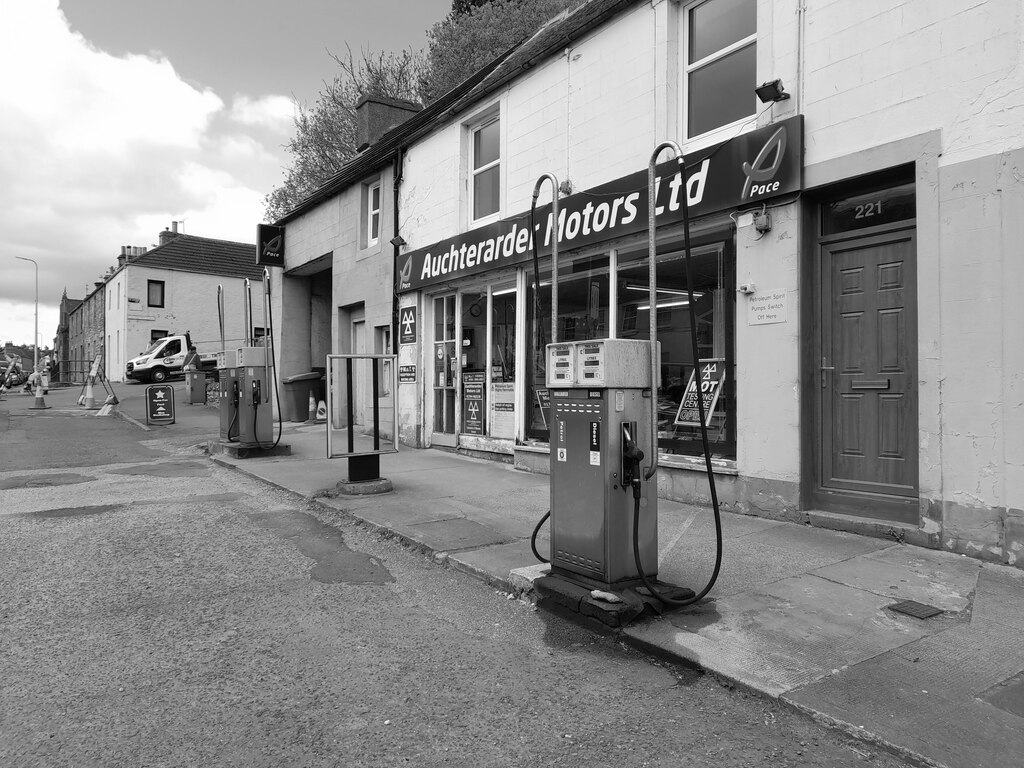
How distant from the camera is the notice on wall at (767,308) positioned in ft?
21.2

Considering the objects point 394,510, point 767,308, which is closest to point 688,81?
point 767,308

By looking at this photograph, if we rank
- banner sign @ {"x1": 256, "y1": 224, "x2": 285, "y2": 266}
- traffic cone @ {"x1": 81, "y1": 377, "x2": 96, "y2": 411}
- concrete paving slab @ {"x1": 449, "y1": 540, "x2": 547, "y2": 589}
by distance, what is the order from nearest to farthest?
concrete paving slab @ {"x1": 449, "y1": 540, "x2": 547, "y2": 589}
banner sign @ {"x1": 256, "y1": 224, "x2": 285, "y2": 266}
traffic cone @ {"x1": 81, "y1": 377, "x2": 96, "y2": 411}

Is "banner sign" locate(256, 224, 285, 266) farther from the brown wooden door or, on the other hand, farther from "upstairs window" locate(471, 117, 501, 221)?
the brown wooden door

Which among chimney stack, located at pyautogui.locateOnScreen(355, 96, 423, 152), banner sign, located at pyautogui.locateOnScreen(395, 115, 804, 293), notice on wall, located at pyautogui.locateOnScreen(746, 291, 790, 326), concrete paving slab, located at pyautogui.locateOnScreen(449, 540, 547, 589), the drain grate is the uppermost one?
chimney stack, located at pyautogui.locateOnScreen(355, 96, 423, 152)

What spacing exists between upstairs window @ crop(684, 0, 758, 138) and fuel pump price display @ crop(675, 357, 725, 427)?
8.26ft

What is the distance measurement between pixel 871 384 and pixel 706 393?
1.75 m

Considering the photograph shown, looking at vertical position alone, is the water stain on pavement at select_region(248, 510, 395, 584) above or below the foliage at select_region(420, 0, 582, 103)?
below

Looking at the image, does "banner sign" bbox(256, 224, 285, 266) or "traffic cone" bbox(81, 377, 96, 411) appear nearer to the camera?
"banner sign" bbox(256, 224, 285, 266)

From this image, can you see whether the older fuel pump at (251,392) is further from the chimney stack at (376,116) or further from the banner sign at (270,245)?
the chimney stack at (376,116)

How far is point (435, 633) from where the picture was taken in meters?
4.09

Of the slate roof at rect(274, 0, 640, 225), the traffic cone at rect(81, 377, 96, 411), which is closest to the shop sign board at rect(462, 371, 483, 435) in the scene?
the slate roof at rect(274, 0, 640, 225)

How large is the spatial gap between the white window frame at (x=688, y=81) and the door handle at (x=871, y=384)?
8.96 feet

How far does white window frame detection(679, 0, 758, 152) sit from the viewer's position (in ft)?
23.3

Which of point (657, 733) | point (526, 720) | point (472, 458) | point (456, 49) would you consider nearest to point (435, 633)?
point (526, 720)
